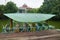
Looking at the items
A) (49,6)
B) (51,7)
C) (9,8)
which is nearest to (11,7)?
(9,8)

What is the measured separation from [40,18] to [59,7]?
960 inches

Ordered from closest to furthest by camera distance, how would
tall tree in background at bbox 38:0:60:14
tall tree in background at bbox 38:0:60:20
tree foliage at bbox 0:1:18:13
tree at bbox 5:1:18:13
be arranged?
1. tall tree in background at bbox 38:0:60:20
2. tall tree in background at bbox 38:0:60:14
3. tree foliage at bbox 0:1:18:13
4. tree at bbox 5:1:18:13

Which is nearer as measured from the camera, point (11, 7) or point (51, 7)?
point (51, 7)

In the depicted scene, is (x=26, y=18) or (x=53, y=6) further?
(x=53, y=6)

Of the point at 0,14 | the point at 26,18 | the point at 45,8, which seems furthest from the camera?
the point at 45,8

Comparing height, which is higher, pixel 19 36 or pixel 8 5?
pixel 8 5

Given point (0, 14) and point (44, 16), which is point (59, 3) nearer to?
point (0, 14)

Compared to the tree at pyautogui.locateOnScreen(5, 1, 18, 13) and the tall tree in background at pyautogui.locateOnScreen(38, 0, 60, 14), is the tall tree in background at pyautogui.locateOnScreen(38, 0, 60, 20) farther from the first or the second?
the tree at pyautogui.locateOnScreen(5, 1, 18, 13)

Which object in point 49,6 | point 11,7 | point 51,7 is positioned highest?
point 11,7

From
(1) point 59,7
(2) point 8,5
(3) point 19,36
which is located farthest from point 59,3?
(3) point 19,36

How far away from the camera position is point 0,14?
135 ft

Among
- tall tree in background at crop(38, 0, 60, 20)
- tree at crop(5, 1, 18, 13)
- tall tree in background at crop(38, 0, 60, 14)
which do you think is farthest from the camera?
tree at crop(5, 1, 18, 13)

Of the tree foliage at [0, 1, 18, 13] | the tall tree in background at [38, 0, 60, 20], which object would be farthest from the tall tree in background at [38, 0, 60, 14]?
the tree foliage at [0, 1, 18, 13]

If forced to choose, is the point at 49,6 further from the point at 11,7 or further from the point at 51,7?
the point at 11,7
